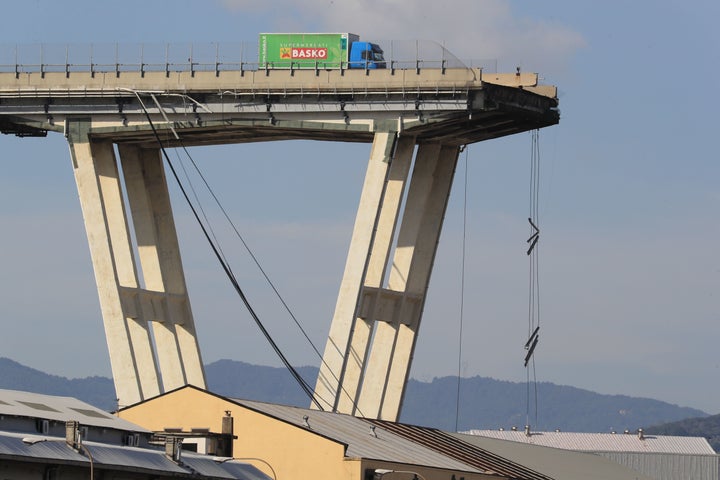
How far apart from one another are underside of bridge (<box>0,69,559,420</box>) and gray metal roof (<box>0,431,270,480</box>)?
35.1 m

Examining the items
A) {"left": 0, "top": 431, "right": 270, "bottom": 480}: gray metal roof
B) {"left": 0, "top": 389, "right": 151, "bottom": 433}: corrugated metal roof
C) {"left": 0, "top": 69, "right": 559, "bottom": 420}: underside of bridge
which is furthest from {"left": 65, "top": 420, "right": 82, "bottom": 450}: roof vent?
{"left": 0, "top": 69, "right": 559, "bottom": 420}: underside of bridge

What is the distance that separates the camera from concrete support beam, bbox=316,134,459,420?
10719 centimetres

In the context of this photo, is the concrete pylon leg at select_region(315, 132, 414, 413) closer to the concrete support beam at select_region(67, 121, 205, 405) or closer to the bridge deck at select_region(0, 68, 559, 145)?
the bridge deck at select_region(0, 68, 559, 145)

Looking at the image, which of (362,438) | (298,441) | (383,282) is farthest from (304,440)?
(383,282)

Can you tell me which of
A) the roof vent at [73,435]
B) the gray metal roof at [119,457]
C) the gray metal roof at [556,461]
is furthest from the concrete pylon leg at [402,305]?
the roof vent at [73,435]

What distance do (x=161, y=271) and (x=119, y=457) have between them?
4965 cm

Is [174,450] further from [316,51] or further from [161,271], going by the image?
[161,271]

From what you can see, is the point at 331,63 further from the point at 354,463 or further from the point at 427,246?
the point at 354,463

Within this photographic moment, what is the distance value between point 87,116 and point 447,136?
21458 mm

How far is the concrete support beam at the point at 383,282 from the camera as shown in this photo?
4220 inches

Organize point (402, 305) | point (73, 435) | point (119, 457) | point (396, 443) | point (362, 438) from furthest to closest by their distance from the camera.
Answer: point (402, 305) < point (396, 443) < point (362, 438) < point (119, 457) < point (73, 435)

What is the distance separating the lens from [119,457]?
64.4 meters

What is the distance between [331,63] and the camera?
10850 cm

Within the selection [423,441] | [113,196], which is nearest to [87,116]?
[113,196]
